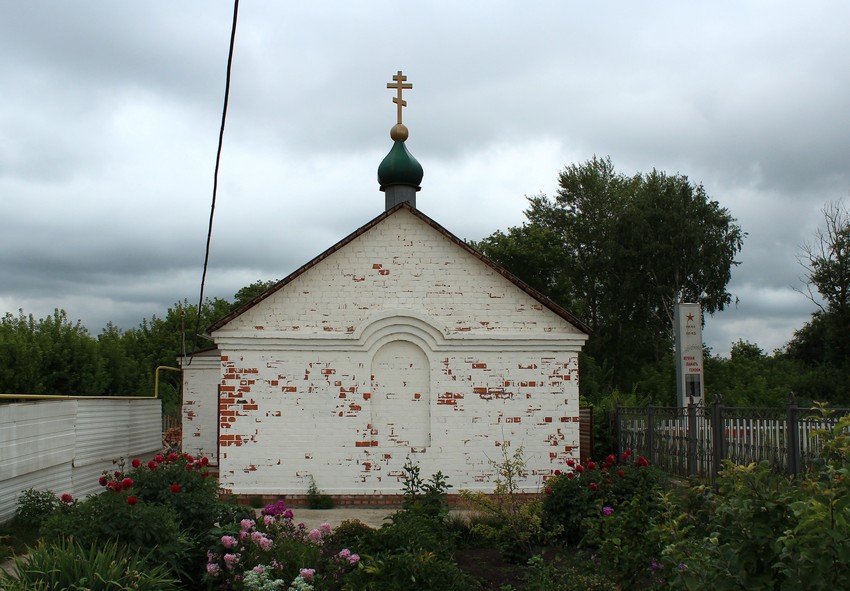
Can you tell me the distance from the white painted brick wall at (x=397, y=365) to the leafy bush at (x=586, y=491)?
4.20 metres

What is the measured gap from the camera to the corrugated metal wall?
980 centimetres

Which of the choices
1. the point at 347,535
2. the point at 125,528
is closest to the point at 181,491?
the point at 125,528

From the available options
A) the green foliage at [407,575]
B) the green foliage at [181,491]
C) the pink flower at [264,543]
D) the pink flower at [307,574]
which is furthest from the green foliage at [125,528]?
the green foliage at [407,575]

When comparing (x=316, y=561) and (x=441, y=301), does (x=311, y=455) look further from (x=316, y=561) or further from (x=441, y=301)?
(x=316, y=561)

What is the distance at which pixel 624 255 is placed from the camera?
117ft

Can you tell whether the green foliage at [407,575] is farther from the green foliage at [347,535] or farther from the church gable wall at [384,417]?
the church gable wall at [384,417]

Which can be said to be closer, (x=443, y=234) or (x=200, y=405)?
(x=443, y=234)

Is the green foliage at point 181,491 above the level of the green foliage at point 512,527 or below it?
above

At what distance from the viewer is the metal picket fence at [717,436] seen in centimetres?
936

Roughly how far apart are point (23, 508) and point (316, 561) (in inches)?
215

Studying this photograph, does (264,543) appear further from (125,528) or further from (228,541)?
(125,528)

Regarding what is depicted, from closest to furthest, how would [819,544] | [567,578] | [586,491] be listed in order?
[819,544] → [567,578] → [586,491]

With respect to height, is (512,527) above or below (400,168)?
below

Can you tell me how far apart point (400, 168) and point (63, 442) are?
→ 8.91m
